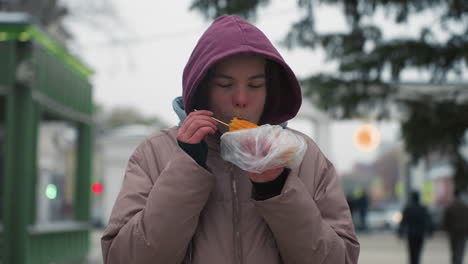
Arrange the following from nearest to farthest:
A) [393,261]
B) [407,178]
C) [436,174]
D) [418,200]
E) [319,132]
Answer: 1. [418,200]
2. [393,261]
3. [319,132]
4. [407,178]
5. [436,174]

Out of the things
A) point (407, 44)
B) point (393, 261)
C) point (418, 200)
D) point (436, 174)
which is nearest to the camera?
point (407, 44)

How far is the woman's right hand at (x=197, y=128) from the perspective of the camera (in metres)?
1.91

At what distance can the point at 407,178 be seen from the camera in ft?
98.9

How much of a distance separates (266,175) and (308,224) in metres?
0.18

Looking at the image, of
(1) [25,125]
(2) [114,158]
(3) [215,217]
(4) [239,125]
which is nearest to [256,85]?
A: (4) [239,125]

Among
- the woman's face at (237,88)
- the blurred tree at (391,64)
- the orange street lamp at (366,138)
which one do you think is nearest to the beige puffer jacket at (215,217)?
the woman's face at (237,88)

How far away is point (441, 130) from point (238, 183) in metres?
6.87

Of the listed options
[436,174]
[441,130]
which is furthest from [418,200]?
[436,174]

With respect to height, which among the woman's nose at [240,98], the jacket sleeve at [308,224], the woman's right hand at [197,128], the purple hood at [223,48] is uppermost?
the purple hood at [223,48]

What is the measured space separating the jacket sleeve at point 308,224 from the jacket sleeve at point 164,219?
7.0 inches

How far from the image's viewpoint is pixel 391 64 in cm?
859

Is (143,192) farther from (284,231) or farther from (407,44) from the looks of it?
(407,44)

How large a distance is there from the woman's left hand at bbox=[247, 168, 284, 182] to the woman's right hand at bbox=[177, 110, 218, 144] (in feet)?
0.54

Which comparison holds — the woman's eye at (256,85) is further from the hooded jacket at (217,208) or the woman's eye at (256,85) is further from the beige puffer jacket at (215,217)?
the beige puffer jacket at (215,217)
